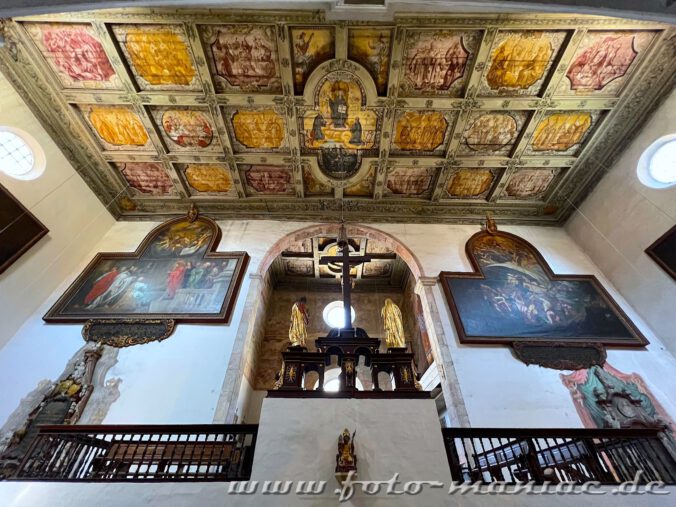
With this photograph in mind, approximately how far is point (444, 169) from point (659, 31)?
4.81 meters

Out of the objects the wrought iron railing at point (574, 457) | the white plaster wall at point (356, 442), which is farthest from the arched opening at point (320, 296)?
the white plaster wall at point (356, 442)

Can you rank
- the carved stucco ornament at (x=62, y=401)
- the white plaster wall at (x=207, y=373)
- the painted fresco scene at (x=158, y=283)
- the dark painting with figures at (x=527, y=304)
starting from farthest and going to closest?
1. the painted fresco scene at (x=158, y=283)
2. the dark painting with figures at (x=527, y=304)
3. the white plaster wall at (x=207, y=373)
4. the carved stucco ornament at (x=62, y=401)

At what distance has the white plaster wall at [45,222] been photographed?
262 inches

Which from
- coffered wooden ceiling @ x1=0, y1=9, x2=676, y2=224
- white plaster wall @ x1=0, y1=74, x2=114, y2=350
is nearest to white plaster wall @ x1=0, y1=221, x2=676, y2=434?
white plaster wall @ x1=0, y1=74, x2=114, y2=350

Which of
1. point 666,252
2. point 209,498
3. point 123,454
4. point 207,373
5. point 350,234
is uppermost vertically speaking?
point 350,234

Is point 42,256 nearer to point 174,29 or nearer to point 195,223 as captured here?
point 195,223

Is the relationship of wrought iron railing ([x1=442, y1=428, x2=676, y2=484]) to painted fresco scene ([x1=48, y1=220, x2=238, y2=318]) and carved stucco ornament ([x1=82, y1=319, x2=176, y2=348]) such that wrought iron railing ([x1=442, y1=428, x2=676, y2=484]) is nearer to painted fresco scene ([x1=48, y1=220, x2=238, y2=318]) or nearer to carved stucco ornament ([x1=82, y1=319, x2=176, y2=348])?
painted fresco scene ([x1=48, y1=220, x2=238, y2=318])

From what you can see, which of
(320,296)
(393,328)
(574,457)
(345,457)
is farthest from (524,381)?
(320,296)

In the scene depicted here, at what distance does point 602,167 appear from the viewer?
8375 millimetres

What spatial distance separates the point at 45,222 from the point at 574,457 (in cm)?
1083

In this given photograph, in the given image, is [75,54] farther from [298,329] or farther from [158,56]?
[298,329]

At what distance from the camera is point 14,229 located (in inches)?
264

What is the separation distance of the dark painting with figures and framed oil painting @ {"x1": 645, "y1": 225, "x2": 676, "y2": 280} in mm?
1264

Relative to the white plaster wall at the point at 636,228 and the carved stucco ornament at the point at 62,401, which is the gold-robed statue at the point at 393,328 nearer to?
the carved stucco ornament at the point at 62,401
